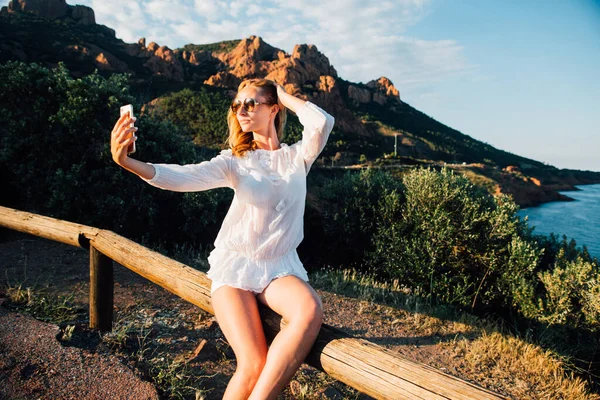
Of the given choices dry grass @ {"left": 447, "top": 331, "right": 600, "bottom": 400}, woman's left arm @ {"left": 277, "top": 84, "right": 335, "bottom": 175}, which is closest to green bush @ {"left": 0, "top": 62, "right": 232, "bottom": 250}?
dry grass @ {"left": 447, "top": 331, "right": 600, "bottom": 400}

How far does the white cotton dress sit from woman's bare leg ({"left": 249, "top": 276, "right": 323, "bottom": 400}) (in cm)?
15

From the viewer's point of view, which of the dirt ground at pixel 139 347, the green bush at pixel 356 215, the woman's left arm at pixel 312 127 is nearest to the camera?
the woman's left arm at pixel 312 127

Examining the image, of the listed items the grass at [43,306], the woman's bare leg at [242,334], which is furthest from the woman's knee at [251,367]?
the grass at [43,306]

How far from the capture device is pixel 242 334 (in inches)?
69.0

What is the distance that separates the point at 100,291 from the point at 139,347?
22.5 inches

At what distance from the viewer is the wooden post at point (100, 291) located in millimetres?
3234

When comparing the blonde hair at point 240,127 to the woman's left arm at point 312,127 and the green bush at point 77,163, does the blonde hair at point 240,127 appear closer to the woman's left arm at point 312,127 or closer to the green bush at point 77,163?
the woman's left arm at point 312,127

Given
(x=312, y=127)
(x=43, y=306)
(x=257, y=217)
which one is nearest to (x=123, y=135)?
(x=257, y=217)

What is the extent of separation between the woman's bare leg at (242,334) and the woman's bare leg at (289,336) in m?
0.08

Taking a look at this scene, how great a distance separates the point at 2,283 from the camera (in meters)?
4.51

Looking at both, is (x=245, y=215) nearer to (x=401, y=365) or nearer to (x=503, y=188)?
(x=401, y=365)

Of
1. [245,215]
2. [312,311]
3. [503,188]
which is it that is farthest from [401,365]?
[503,188]

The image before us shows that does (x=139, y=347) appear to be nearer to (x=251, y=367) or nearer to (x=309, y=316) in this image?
(x=251, y=367)

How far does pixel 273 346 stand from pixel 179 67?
194 feet
